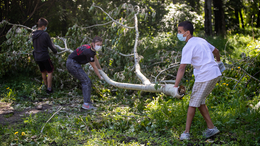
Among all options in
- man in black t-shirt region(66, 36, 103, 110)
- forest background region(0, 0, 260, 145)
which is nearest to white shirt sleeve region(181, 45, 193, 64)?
forest background region(0, 0, 260, 145)

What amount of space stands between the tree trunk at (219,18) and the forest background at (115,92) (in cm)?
11

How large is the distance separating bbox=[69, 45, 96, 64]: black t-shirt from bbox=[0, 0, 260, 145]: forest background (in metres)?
0.84

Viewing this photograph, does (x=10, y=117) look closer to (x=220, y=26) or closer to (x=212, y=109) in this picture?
(x=212, y=109)

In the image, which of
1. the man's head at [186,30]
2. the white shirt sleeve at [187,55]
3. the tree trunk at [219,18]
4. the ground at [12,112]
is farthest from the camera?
the tree trunk at [219,18]

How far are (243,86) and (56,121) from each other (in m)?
3.70

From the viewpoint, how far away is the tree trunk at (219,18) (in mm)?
9602

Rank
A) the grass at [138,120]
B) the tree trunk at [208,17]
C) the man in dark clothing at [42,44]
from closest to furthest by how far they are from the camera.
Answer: the grass at [138,120] < the man in dark clothing at [42,44] < the tree trunk at [208,17]

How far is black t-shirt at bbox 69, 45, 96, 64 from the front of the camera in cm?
442

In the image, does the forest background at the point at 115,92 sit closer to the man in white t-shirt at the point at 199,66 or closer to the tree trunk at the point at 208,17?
the tree trunk at the point at 208,17

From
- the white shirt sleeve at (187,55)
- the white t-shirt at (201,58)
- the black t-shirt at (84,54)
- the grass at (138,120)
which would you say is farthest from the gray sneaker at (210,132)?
the black t-shirt at (84,54)

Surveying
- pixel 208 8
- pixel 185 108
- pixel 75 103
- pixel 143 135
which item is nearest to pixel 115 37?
pixel 75 103

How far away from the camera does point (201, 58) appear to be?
2830 millimetres

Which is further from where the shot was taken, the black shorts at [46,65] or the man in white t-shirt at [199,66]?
the black shorts at [46,65]

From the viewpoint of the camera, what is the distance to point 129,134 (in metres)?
3.38
